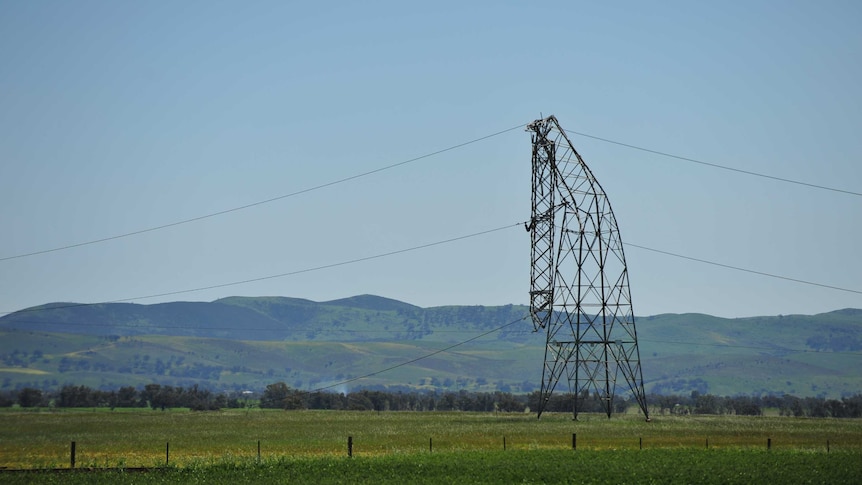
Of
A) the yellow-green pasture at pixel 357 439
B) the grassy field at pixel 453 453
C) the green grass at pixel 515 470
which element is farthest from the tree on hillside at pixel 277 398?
the green grass at pixel 515 470

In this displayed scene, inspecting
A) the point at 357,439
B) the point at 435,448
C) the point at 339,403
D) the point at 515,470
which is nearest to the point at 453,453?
the point at 435,448

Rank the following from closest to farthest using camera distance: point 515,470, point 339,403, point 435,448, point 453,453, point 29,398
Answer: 1. point 515,470
2. point 453,453
3. point 435,448
4. point 29,398
5. point 339,403

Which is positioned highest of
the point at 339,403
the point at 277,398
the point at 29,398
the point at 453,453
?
the point at 29,398

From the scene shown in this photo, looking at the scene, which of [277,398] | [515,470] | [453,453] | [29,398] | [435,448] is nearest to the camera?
[515,470]

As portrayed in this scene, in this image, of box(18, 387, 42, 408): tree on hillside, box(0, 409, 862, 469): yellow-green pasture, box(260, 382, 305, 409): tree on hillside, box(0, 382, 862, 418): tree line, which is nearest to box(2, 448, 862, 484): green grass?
box(0, 409, 862, 469): yellow-green pasture

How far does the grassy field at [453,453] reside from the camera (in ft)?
142

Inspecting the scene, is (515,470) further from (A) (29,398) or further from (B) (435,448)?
(A) (29,398)

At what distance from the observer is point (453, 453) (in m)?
52.8

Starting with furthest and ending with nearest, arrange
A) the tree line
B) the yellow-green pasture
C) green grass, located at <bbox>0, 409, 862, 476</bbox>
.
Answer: the tree line, the yellow-green pasture, green grass, located at <bbox>0, 409, 862, 476</bbox>

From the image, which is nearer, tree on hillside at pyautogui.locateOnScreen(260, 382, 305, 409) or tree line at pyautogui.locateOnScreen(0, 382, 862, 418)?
tree line at pyautogui.locateOnScreen(0, 382, 862, 418)

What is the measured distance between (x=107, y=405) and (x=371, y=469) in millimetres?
136516

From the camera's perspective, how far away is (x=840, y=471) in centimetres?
4394

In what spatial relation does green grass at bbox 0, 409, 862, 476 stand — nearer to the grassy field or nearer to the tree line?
the grassy field

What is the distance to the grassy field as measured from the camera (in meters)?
43.2
